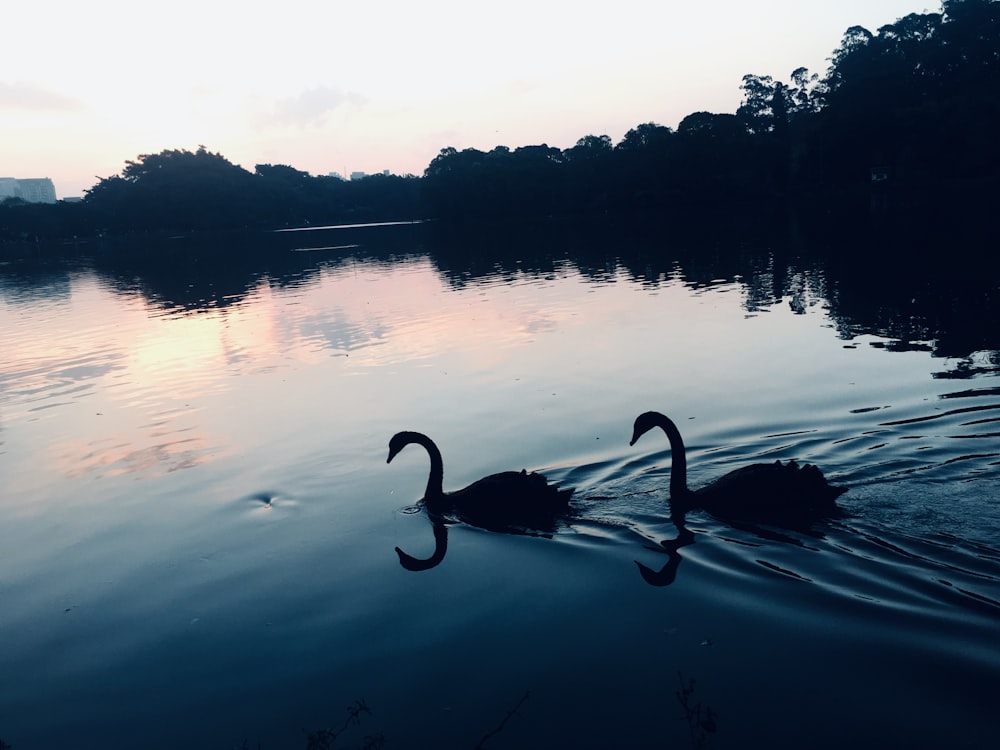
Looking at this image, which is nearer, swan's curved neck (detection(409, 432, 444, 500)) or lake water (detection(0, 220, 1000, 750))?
lake water (detection(0, 220, 1000, 750))

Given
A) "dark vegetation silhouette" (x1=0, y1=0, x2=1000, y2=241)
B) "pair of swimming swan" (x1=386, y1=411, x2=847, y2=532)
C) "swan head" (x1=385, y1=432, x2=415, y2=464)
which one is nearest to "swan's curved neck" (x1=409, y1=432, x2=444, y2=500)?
"pair of swimming swan" (x1=386, y1=411, x2=847, y2=532)

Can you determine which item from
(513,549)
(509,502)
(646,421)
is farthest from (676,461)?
(513,549)

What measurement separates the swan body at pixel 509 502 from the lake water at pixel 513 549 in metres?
0.23

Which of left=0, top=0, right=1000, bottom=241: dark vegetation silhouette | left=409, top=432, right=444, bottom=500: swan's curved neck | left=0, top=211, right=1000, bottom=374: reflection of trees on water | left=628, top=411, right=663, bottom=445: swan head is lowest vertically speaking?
left=0, top=211, right=1000, bottom=374: reflection of trees on water

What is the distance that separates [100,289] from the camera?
38656 millimetres

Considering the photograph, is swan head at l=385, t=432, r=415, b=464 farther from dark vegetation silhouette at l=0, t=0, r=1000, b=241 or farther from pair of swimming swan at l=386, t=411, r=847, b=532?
dark vegetation silhouette at l=0, t=0, r=1000, b=241

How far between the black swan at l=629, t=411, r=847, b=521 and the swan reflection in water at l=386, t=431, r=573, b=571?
121cm

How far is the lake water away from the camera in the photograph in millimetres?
4852

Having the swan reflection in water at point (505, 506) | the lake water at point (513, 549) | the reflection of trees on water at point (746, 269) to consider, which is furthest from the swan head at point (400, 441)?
the reflection of trees on water at point (746, 269)

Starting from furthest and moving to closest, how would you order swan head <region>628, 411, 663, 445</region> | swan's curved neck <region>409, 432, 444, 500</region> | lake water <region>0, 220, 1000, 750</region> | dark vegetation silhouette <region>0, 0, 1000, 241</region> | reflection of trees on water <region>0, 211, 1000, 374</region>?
dark vegetation silhouette <region>0, 0, 1000, 241</region>, reflection of trees on water <region>0, 211, 1000, 374</region>, swan's curved neck <region>409, 432, 444, 500</region>, swan head <region>628, 411, 663, 445</region>, lake water <region>0, 220, 1000, 750</region>

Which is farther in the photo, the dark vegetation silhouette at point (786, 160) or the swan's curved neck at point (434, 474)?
the dark vegetation silhouette at point (786, 160)

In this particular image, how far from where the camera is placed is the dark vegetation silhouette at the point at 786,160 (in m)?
63.7

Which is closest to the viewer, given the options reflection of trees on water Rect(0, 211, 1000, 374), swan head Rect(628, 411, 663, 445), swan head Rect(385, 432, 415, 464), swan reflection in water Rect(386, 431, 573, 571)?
swan reflection in water Rect(386, 431, 573, 571)

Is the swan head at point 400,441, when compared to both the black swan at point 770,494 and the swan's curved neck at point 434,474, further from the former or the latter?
the black swan at point 770,494
